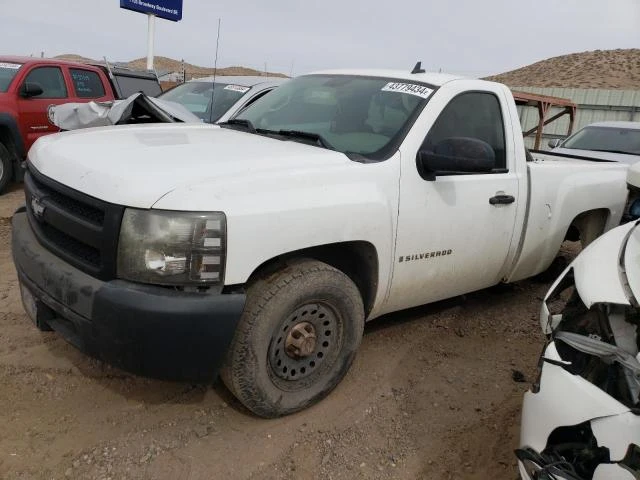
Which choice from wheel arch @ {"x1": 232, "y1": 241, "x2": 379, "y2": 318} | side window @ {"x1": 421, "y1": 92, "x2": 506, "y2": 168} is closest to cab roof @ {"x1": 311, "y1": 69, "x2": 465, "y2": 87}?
side window @ {"x1": 421, "y1": 92, "x2": 506, "y2": 168}

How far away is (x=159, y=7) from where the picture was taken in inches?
607

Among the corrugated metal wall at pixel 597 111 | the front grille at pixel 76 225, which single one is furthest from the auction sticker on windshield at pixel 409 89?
the corrugated metal wall at pixel 597 111

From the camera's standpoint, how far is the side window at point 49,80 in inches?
315

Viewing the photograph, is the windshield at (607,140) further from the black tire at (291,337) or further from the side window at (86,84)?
the side window at (86,84)

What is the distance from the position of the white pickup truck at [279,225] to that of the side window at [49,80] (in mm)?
5559

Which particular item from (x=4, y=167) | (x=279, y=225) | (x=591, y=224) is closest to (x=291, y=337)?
(x=279, y=225)

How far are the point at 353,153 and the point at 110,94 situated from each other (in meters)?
7.22

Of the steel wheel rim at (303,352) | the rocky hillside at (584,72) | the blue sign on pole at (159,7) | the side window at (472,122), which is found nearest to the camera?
the steel wheel rim at (303,352)

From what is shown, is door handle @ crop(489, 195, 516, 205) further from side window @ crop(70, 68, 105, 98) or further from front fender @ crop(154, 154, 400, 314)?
side window @ crop(70, 68, 105, 98)

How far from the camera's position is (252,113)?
152 inches

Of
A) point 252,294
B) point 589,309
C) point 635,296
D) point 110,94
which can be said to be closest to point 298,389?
point 252,294

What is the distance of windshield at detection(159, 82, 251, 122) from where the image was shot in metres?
7.52

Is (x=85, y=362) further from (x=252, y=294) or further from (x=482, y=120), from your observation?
(x=482, y=120)

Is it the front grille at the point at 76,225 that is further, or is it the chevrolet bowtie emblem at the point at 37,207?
the chevrolet bowtie emblem at the point at 37,207
